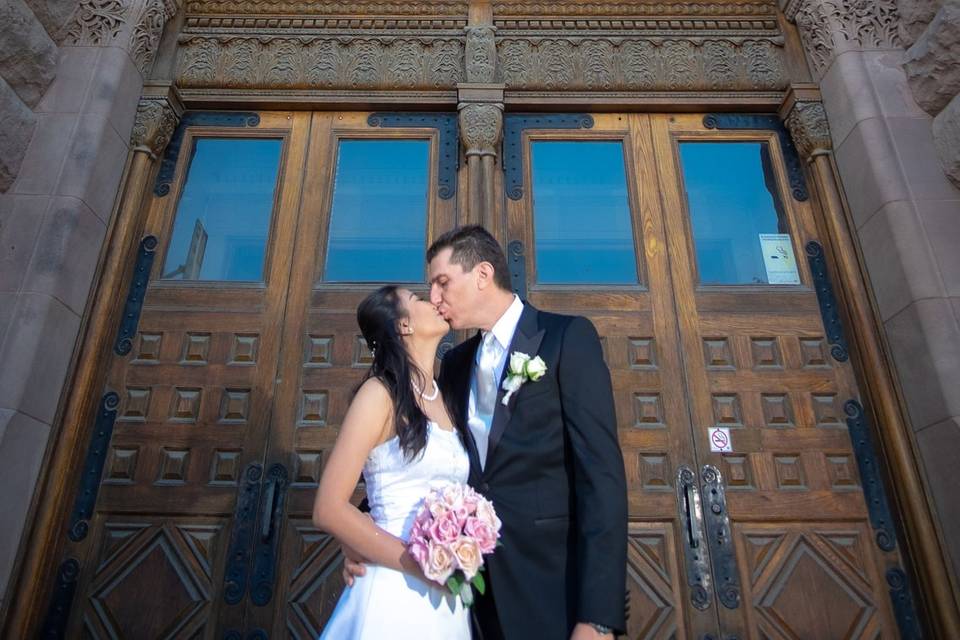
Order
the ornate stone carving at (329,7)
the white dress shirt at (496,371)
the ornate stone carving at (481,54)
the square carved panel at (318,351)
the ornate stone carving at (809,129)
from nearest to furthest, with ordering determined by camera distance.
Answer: the white dress shirt at (496,371) → the square carved panel at (318,351) → the ornate stone carving at (809,129) → the ornate stone carving at (481,54) → the ornate stone carving at (329,7)

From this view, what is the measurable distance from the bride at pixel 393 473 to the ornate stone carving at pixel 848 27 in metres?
4.36

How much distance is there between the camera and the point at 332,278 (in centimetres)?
463

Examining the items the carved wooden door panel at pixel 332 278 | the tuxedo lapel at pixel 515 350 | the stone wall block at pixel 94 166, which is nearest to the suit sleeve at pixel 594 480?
the tuxedo lapel at pixel 515 350

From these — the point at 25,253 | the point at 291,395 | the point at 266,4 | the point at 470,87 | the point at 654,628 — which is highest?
the point at 266,4

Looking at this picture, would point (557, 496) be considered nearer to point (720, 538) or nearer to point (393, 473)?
point (393, 473)

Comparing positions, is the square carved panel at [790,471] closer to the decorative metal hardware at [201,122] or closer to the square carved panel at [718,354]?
the square carved panel at [718,354]

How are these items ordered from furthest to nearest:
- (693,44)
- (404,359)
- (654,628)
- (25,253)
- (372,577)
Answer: (693,44), (25,253), (654,628), (404,359), (372,577)

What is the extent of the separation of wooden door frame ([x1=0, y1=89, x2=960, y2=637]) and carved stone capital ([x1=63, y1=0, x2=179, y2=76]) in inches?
17.8

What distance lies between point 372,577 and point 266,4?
5.24m

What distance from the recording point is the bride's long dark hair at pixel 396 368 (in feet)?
6.79

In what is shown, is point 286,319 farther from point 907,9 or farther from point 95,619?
point 907,9

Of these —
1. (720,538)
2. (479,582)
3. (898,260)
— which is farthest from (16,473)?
(898,260)

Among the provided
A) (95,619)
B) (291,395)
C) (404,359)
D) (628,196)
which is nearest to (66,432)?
(95,619)

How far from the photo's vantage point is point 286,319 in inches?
174
